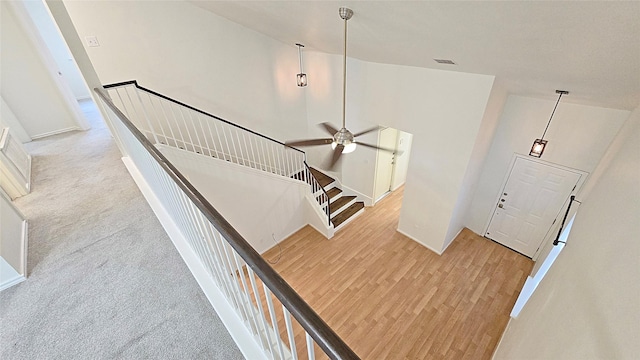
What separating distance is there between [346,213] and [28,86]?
680 centimetres

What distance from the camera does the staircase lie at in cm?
569

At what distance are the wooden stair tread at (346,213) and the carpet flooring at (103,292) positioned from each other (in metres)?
3.76

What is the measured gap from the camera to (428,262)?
15.3 feet

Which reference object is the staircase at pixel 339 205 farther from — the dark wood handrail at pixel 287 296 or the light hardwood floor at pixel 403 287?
the dark wood handrail at pixel 287 296

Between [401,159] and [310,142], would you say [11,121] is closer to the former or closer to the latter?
[310,142]

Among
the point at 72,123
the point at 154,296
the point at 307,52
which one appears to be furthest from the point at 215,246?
the point at 72,123

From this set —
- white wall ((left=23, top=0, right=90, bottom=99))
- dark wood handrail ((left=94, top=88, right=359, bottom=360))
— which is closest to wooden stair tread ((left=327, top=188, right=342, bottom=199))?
dark wood handrail ((left=94, top=88, right=359, bottom=360))

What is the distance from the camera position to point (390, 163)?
6109 mm

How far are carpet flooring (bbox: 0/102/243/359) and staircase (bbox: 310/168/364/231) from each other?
3.85m

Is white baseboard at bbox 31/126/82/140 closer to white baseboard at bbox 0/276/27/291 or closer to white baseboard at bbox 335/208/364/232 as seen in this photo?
white baseboard at bbox 0/276/27/291

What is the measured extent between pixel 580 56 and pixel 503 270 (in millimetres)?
3927

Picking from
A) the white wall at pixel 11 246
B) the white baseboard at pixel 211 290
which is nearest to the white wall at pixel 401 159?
the white baseboard at pixel 211 290

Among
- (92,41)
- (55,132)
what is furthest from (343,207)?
(55,132)

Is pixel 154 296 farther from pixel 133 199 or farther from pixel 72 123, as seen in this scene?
pixel 72 123
